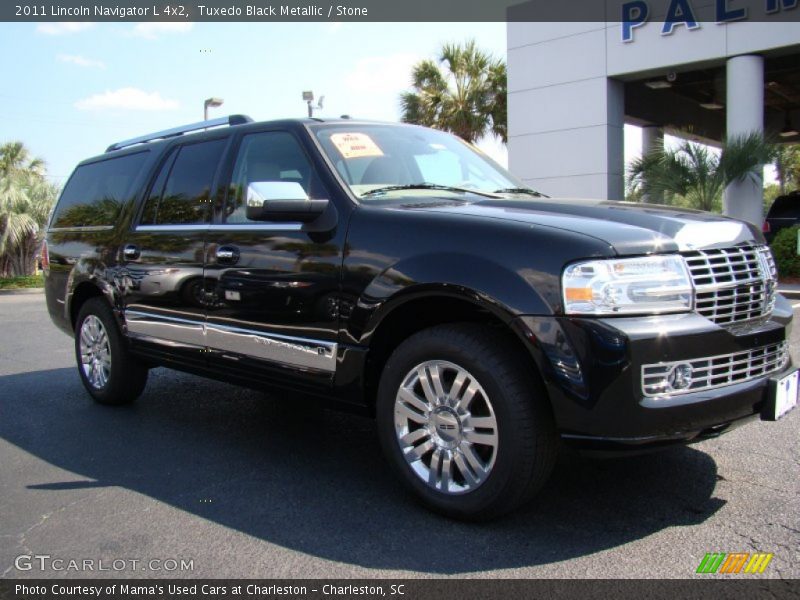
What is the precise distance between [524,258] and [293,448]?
2117 mm

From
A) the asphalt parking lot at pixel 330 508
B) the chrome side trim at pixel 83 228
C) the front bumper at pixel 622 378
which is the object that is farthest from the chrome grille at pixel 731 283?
the chrome side trim at pixel 83 228

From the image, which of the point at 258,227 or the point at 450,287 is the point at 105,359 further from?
the point at 450,287

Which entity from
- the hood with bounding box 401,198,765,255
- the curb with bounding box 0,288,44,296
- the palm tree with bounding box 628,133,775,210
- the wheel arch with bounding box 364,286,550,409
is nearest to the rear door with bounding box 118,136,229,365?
the wheel arch with bounding box 364,286,550,409

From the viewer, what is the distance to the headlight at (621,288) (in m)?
2.80

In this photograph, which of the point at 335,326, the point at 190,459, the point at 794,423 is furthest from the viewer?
the point at 794,423

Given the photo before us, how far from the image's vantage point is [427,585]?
2668mm

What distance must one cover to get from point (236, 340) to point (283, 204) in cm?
94

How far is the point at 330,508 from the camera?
343cm

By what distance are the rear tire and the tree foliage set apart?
18.1m

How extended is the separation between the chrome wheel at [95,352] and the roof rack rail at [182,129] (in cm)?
136

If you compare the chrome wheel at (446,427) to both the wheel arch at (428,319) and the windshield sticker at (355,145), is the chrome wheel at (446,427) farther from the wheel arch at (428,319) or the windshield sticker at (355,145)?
the windshield sticker at (355,145)

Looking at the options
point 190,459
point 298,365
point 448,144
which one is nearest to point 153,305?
point 190,459

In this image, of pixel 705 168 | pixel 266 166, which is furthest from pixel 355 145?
pixel 705 168

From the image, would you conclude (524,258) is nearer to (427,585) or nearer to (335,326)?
(335,326)
